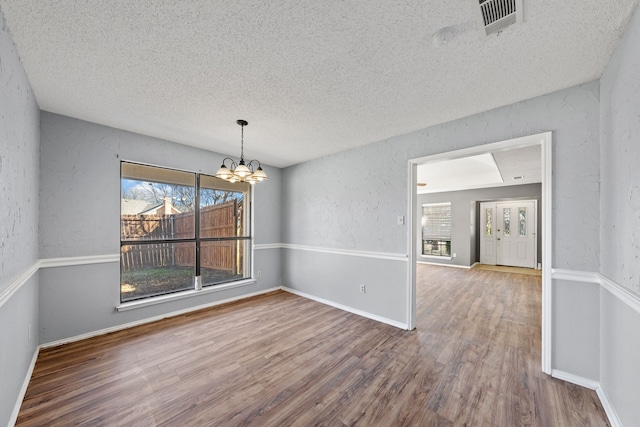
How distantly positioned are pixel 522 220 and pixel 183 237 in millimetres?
8926

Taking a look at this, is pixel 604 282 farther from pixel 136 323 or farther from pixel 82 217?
pixel 82 217

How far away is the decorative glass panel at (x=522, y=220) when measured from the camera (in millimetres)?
7367

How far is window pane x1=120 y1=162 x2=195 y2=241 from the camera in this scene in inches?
130

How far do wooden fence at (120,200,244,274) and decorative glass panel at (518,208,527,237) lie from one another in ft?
26.2

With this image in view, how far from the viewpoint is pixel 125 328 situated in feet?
10.2

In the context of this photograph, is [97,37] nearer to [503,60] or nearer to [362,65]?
[362,65]

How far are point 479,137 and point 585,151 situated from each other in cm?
83

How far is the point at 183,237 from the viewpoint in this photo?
3.76 m

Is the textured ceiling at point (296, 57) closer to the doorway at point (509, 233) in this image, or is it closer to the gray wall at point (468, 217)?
the gray wall at point (468, 217)

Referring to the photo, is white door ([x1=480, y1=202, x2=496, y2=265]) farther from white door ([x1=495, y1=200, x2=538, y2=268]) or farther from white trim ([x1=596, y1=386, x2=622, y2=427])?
white trim ([x1=596, y1=386, x2=622, y2=427])

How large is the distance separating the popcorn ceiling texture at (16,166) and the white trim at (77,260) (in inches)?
9.9

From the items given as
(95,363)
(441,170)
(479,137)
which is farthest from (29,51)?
(441,170)

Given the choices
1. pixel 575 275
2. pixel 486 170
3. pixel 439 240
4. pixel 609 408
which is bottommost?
pixel 609 408

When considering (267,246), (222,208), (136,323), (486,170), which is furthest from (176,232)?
(486,170)
